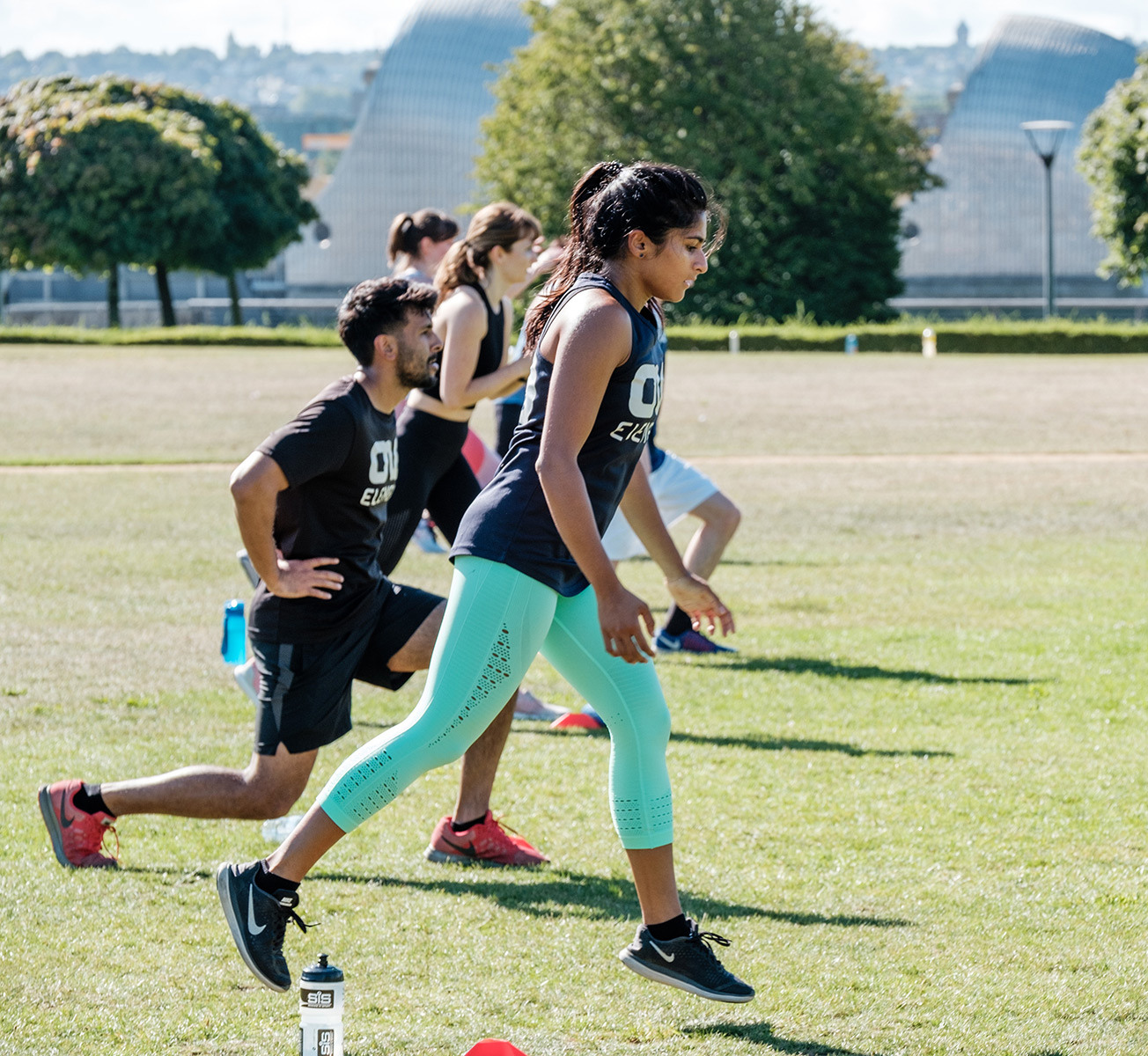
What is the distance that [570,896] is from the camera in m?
4.82

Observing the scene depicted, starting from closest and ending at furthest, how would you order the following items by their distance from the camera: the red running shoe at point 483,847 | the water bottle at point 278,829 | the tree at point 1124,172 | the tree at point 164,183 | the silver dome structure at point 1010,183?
the red running shoe at point 483,847, the water bottle at point 278,829, the tree at point 1124,172, the tree at point 164,183, the silver dome structure at point 1010,183

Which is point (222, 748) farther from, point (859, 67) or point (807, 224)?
point (859, 67)

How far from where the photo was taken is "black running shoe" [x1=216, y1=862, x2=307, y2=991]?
3893 millimetres

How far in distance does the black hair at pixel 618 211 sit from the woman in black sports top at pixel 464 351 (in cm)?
268

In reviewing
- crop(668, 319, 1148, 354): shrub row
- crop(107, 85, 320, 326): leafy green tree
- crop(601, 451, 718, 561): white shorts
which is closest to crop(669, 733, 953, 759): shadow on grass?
crop(601, 451, 718, 561): white shorts

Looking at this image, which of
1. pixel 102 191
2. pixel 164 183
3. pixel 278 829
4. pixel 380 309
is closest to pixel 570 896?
pixel 278 829

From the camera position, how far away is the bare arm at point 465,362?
682 centimetres

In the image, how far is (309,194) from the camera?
12638 cm

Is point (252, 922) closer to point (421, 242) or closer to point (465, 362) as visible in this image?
point (465, 362)

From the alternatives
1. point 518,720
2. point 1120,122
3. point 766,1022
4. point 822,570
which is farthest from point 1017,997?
point 1120,122

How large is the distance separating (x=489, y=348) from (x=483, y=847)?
2.55m

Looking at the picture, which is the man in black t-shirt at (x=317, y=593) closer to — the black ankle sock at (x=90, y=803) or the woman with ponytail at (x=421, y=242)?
the black ankle sock at (x=90, y=803)

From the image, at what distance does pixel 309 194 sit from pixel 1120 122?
8351cm

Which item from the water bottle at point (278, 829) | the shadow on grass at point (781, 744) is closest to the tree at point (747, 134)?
the shadow on grass at point (781, 744)
